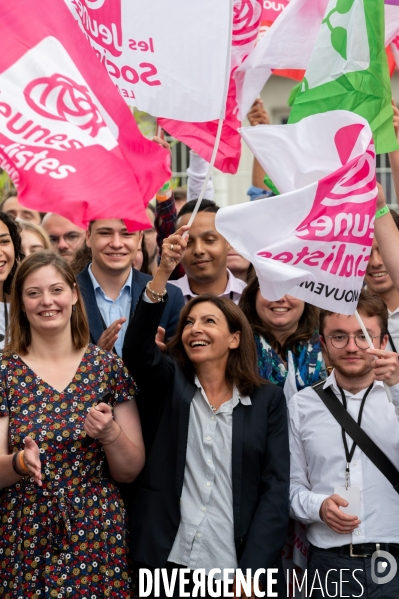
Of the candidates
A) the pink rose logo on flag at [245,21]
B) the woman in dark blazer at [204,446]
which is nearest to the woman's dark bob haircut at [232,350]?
the woman in dark blazer at [204,446]

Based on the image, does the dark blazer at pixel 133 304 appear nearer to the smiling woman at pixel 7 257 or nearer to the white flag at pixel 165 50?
the smiling woman at pixel 7 257

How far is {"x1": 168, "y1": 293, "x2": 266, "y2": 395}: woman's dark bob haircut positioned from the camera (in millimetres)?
5527

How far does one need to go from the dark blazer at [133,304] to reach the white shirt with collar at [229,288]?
434 millimetres

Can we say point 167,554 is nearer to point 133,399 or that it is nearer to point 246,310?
point 133,399

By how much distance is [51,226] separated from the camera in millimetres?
7895

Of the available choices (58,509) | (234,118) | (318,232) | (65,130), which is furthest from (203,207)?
(58,509)

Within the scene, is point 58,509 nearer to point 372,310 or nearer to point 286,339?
point 286,339

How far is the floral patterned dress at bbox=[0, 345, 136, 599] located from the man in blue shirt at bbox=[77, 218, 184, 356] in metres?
0.93

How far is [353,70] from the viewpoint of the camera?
212 inches

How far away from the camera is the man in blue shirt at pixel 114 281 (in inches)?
239

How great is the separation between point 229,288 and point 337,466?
68.0 inches

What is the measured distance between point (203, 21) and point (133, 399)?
195cm

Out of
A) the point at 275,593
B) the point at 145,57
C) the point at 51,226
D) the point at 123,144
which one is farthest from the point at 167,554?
the point at 51,226

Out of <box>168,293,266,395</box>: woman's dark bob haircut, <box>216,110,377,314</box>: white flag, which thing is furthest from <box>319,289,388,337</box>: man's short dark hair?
<box>216,110,377,314</box>: white flag
